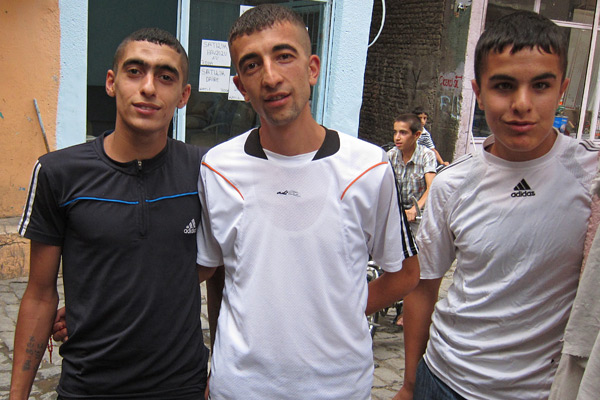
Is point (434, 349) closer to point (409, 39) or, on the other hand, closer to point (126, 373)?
point (126, 373)

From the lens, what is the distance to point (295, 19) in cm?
210

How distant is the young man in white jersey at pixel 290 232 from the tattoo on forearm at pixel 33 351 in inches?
25.0

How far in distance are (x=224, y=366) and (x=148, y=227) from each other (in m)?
0.54

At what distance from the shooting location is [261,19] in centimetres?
204

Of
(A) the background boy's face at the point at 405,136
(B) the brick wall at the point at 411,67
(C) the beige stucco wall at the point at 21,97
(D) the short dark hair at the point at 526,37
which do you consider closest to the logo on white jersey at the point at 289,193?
(D) the short dark hair at the point at 526,37

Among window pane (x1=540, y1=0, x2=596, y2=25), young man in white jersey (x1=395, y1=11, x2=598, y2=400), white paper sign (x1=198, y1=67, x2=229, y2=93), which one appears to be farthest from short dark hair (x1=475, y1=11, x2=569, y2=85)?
window pane (x1=540, y1=0, x2=596, y2=25)

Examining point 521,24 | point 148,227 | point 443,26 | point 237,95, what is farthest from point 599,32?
point 148,227

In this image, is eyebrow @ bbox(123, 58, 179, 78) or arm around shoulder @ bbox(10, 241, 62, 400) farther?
eyebrow @ bbox(123, 58, 179, 78)

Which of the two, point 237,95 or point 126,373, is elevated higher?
point 237,95

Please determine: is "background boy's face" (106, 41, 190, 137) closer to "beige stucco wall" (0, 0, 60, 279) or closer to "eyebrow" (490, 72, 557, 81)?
"eyebrow" (490, 72, 557, 81)

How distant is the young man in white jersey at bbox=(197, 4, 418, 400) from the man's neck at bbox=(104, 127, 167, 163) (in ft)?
0.77

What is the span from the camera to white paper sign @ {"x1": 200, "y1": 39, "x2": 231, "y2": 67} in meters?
6.98

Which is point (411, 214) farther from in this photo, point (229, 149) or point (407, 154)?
point (229, 149)

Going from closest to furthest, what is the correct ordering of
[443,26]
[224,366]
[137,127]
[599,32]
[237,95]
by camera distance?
[224,366] < [137,127] < [237,95] < [443,26] < [599,32]
